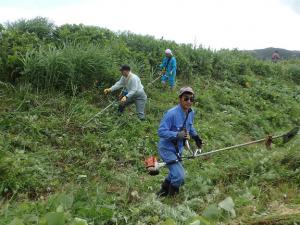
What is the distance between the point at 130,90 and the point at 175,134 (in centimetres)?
399

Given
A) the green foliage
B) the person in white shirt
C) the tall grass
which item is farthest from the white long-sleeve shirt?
the green foliage

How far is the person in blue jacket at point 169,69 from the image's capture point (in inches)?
469

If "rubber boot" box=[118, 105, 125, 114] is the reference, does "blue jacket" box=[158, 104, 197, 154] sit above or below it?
above

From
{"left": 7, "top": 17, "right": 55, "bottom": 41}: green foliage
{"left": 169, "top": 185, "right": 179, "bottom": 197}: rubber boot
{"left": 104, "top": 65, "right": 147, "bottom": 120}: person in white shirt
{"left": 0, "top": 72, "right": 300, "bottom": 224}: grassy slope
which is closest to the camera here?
{"left": 0, "top": 72, "right": 300, "bottom": 224}: grassy slope

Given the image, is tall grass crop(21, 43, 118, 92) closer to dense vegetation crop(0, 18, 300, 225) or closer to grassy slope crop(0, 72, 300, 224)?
dense vegetation crop(0, 18, 300, 225)

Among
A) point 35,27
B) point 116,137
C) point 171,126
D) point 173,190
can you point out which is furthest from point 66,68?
point 173,190

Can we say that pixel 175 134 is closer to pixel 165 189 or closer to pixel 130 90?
pixel 165 189

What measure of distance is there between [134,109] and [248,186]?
4.81m

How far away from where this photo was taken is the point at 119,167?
748cm

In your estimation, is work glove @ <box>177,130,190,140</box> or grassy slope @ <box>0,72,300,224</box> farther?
work glove @ <box>177,130,190,140</box>

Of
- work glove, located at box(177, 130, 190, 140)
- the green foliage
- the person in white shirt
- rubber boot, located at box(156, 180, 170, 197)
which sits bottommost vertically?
rubber boot, located at box(156, 180, 170, 197)

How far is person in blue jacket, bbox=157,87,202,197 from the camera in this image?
17.9 ft

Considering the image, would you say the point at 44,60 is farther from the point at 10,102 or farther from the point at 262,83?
the point at 262,83

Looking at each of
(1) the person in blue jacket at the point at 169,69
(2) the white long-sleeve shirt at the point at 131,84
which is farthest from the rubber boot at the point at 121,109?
(1) the person in blue jacket at the point at 169,69
